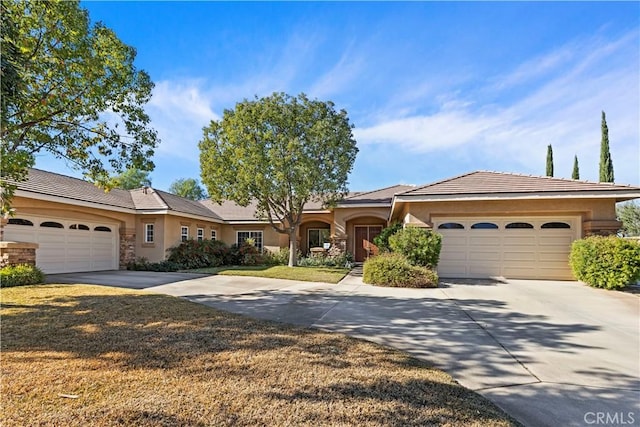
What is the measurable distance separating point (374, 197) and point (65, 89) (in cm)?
1685

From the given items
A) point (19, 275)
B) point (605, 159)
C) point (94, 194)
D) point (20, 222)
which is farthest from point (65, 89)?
point (605, 159)

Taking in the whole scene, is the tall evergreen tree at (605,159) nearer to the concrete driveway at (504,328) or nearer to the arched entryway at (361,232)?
the arched entryway at (361,232)

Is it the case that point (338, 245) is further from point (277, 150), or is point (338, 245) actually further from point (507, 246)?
point (507, 246)

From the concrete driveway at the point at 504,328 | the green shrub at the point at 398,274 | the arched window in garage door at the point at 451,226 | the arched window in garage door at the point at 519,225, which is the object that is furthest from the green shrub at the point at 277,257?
the arched window in garage door at the point at 519,225

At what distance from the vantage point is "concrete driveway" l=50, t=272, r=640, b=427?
3473mm

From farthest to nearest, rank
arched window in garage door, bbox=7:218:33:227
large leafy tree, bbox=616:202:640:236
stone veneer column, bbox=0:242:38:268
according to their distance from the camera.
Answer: large leafy tree, bbox=616:202:640:236 → arched window in garage door, bbox=7:218:33:227 → stone veneer column, bbox=0:242:38:268

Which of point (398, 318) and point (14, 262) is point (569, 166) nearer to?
point (398, 318)

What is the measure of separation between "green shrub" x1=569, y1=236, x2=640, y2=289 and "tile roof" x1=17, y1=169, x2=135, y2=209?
691 inches

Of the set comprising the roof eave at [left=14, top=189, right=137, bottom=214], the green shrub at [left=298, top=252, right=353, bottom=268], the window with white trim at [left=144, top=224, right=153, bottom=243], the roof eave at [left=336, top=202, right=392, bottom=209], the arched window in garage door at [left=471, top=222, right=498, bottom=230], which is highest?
the roof eave at [left=336, top=202, right=392, bottom=209]

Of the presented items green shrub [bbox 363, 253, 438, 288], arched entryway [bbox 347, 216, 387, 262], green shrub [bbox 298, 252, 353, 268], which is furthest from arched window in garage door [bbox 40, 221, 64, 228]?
arched entryway [bbox 347, 216, 387, 262]

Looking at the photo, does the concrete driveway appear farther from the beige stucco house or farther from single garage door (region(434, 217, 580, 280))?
the beige stucco house

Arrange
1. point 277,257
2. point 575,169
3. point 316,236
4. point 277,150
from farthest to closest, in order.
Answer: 1. point 575,169
2. point 316,236
3. point 277,257
4. point 277,150

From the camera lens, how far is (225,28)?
9.44 meters

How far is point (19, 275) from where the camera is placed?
32.6 ft
